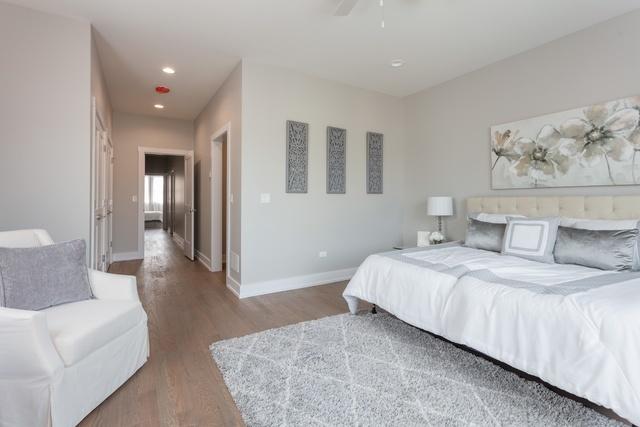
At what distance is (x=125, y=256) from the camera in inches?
226

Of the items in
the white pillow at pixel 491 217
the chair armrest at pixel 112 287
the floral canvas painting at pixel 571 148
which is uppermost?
the floral canvas painting at pixel 571 148

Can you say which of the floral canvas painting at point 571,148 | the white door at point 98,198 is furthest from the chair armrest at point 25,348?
the floral canvas painting at point 571,148

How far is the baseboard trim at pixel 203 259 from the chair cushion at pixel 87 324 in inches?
124

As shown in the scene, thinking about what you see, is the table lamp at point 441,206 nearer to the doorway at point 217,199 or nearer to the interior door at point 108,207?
the doorway at point 217,199

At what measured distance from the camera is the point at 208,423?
1.58 meters

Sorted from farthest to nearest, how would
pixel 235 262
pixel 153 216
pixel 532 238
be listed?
pixel 153 216 → pixel 235 262 → pixel 532 238

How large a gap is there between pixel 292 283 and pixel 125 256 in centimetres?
368

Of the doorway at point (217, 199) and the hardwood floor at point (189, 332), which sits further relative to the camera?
the doorway at point (217, 199)

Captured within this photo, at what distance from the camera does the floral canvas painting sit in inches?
105

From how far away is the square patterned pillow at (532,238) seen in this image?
8.71ft

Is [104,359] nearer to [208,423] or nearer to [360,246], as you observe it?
[208,423]

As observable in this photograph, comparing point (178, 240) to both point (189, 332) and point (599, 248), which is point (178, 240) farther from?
point (599, 248)

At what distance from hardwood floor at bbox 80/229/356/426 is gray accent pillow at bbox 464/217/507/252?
1.51 meters

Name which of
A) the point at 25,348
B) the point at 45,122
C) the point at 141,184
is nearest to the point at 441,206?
the point at 25,348
